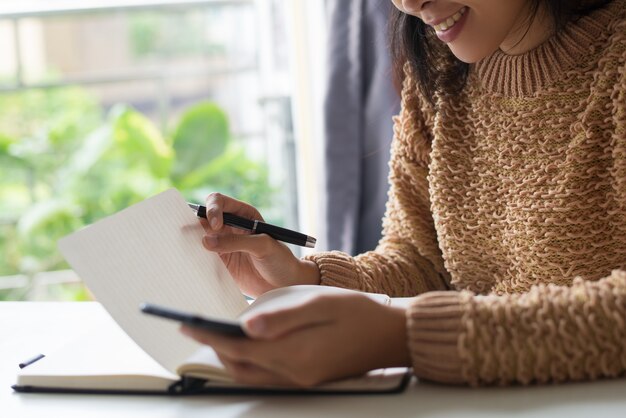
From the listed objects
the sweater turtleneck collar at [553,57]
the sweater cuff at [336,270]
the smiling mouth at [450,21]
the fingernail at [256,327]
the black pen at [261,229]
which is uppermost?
the smiling mouth at [450,21]

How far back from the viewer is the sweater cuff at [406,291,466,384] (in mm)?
680

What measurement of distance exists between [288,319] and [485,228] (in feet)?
1.52

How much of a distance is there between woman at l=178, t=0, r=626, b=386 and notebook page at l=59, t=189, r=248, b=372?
0.04m

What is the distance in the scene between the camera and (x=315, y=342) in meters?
0.67

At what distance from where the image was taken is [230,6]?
9.72 feet

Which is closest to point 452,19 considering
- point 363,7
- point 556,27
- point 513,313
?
point 556,27

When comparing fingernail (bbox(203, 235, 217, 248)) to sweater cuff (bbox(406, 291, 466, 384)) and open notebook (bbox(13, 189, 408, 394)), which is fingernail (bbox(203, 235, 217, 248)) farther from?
sweater cuff (bbox(406, 291, 466, 384))

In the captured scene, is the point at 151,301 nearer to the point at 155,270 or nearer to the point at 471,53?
the point at 155,270

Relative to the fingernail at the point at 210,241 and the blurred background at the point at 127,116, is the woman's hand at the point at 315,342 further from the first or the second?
the blurred background at the point at 127,116

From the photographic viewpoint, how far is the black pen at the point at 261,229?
0.98 metres

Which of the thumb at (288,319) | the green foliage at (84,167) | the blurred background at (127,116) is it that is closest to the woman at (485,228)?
the thumb at (288,319)

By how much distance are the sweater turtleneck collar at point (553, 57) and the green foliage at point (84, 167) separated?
176 centimetres

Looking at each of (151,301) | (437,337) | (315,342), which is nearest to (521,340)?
(437,337)

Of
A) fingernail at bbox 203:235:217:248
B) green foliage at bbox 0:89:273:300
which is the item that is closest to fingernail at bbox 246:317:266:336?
fingernail at bbox 203:235:217:248
